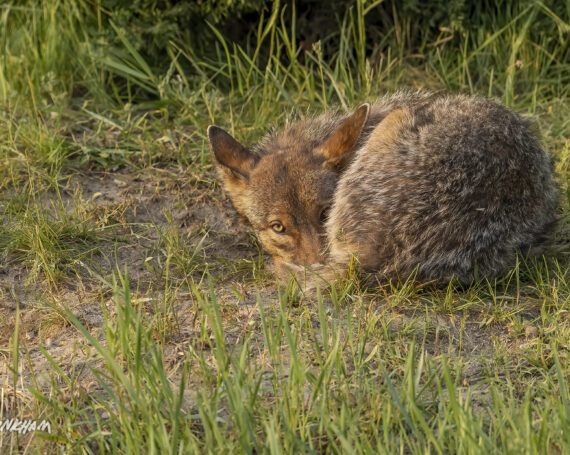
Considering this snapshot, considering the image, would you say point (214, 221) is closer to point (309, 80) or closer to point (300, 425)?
point (309, 80)

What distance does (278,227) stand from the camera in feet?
17.3

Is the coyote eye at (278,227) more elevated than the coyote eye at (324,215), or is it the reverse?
the coyote eye at (324,215)

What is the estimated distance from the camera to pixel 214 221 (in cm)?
595

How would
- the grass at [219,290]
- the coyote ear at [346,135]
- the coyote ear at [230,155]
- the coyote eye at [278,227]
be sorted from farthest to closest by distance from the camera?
the coyote ear at [230,155]
the coyote ear at [346,135]
the coyote eye at [278,227]
the grass at [219,290]

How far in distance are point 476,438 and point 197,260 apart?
8.80 ft

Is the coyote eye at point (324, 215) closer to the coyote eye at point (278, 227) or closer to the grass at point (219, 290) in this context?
the coyote eye at point (278, 227)

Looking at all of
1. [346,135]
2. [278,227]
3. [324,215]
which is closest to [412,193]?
[324,215]

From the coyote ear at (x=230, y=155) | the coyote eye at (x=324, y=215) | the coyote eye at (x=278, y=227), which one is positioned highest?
the coyote ear at (x=230, y=155)

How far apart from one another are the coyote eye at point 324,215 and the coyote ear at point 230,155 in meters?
0.76

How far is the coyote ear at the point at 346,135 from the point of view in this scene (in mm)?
5379

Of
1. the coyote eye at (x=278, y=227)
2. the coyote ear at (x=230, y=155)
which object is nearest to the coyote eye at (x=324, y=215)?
→ the coyote eye at (x=278, y=227)

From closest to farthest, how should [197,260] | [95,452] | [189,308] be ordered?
[95,452]
[189,308]
[197,260]

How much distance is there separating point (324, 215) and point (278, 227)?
35 cm

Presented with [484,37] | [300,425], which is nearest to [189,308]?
[300,425]
